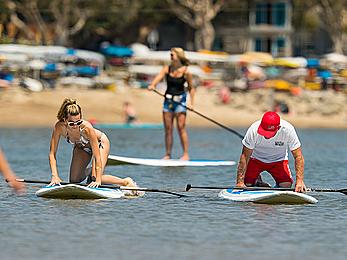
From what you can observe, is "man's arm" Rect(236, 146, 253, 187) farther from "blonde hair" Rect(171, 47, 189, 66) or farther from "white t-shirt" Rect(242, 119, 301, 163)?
"blonde hair" Rect(171, 47, 189, 66)

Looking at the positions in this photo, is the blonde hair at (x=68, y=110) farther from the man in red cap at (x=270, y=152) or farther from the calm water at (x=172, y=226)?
the man in red cap at (x=270, y=152)

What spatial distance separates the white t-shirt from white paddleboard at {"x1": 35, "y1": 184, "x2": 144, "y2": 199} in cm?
185

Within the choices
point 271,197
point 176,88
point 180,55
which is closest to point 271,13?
point 176,88

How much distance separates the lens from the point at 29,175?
59.0ft

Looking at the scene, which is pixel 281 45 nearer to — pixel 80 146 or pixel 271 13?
pixel 271 13

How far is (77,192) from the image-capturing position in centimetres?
1329

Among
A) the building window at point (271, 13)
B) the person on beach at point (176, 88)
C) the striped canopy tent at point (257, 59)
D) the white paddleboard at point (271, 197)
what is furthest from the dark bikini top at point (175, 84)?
the building window at point (271, 13)

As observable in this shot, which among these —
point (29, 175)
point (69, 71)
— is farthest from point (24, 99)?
point (29, 175)

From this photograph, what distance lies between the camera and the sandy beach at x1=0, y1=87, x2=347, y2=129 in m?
43.0

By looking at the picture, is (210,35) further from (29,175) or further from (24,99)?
(29,175)

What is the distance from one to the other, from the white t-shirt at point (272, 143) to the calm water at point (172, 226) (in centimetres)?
71

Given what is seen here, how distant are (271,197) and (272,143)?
678 mm

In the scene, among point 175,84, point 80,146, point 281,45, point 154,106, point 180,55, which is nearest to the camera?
point 80,146

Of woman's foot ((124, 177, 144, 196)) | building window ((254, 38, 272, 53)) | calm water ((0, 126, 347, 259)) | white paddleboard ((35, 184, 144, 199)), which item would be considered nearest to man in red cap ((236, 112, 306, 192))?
calm water ((0, 126, 347, 259))
